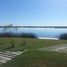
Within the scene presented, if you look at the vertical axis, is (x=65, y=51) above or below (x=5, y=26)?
below

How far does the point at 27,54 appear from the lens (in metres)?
8.84

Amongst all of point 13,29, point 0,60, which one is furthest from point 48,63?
point 13,29

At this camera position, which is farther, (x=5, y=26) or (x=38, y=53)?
(x=5, y=26)

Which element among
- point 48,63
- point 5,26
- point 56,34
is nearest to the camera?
point 48,63

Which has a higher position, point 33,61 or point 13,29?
point 13,29

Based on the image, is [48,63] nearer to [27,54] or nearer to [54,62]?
[54,62]

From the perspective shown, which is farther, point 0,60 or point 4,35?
point 4,35

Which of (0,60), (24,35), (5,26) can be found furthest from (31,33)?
(0,60)

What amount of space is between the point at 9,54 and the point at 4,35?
7929 mm

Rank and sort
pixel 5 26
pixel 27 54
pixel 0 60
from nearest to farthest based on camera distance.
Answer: pixel 0 60 < pixel 27 54 < pixel 5 26

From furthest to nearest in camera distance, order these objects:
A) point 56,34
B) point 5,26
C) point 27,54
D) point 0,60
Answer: point 5,26
point 56,34
point 27,54
point 0,60

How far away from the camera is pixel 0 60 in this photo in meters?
8.16

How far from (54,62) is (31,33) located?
28.5ft

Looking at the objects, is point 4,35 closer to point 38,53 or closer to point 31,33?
point 31,33
